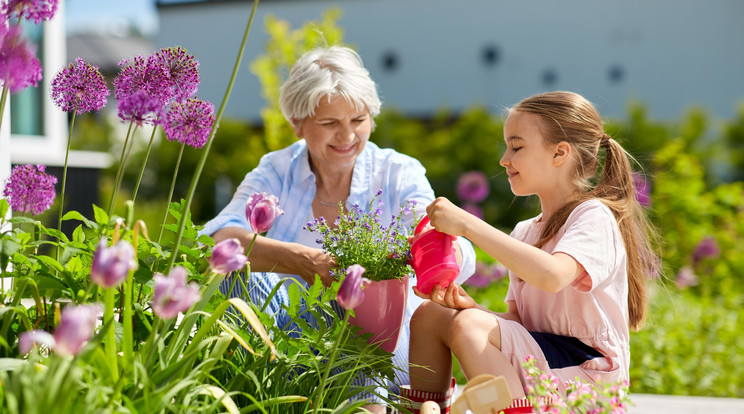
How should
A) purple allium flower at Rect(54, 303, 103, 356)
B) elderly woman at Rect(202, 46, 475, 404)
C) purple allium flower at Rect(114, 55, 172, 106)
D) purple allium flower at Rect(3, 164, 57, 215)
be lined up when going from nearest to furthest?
1. purple allium flower at Rect(54, 303, 103, 356)
2. purple allium flower at Rect(114, 55, 172, 106)
3. purple allium flower at Rect(3, 164, 57, 215)
4. elderly woman at Rect(202, 46, 475, 404)

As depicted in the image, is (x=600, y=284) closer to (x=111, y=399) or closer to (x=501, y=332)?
(x=501, y=332)

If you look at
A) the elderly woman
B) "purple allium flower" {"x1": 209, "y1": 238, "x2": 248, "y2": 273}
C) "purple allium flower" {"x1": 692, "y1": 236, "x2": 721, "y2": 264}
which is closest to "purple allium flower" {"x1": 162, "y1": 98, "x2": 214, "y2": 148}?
"purple allium flower" {"x1": 209, "y1": 238, "x2": 248, "y2": 273}

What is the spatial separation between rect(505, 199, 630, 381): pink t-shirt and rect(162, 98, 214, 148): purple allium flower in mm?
925

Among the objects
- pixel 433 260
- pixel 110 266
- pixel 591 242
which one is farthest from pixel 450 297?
pixel 110 266

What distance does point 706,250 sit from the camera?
6.10 m

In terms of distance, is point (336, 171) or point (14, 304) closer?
point (14, 304)

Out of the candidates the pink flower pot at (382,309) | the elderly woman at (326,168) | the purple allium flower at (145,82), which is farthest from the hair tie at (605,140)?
the purple allium flower at (145,82)

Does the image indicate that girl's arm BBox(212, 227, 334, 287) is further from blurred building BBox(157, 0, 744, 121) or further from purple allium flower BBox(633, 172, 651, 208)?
blurred building BBox(157, 0, 744, 121)

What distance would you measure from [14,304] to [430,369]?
0.98m

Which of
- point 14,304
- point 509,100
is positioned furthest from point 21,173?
point 509,100

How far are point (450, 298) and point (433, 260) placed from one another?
16cm

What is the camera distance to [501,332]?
6.07ft

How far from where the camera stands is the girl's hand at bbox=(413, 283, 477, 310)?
1.82 m

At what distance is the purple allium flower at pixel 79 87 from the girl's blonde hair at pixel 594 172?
1.17 m
